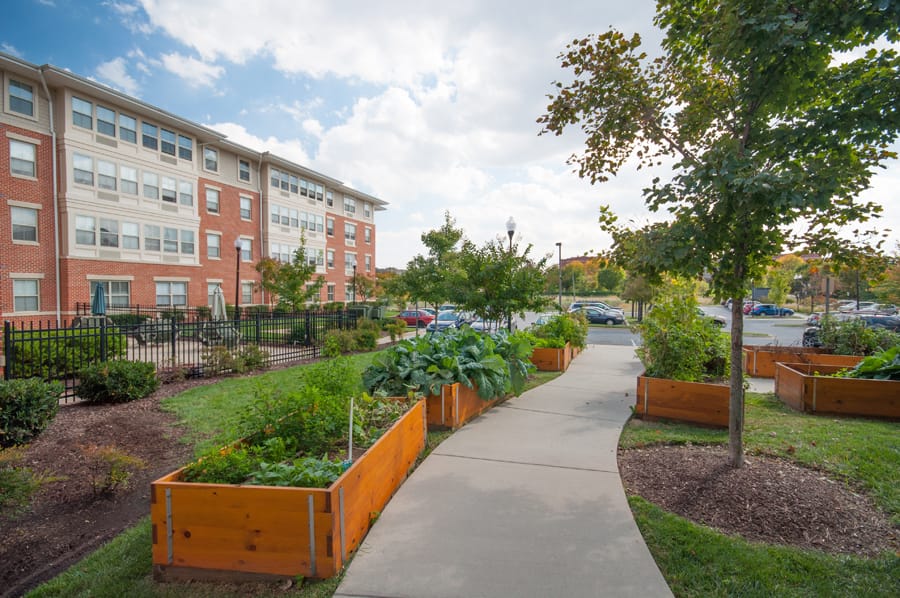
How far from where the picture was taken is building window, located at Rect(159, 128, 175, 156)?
24084 millimetres

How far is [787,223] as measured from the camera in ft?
12.3

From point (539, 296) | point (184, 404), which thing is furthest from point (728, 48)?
point (184, 404)

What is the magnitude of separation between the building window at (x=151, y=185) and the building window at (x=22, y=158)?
4.73 metres

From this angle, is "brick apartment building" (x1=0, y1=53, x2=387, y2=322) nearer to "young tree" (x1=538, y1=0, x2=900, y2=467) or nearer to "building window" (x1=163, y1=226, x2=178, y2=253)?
"building window" (x1=163, y1=226, x2=178, y2=253)

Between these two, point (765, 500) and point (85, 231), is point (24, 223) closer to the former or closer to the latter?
point (85, 231)

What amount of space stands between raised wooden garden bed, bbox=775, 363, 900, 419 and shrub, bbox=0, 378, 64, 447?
1052cm

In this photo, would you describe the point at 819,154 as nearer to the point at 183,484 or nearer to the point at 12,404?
the point at 183,484

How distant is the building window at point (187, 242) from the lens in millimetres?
25506

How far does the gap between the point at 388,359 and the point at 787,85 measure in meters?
5.16

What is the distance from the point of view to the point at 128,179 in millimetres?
22500

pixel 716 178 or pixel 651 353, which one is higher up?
pixel 716 178

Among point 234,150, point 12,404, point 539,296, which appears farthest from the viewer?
point 234,150

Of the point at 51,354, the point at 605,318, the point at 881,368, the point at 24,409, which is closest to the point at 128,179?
the point at 51,354

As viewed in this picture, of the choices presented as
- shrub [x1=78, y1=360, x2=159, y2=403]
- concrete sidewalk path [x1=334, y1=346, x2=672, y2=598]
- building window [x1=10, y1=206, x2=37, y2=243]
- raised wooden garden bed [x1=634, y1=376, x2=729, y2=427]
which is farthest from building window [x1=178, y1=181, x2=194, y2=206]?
raised wooden garden bed [x1=634, y1=376, x2=729, y2=427]
